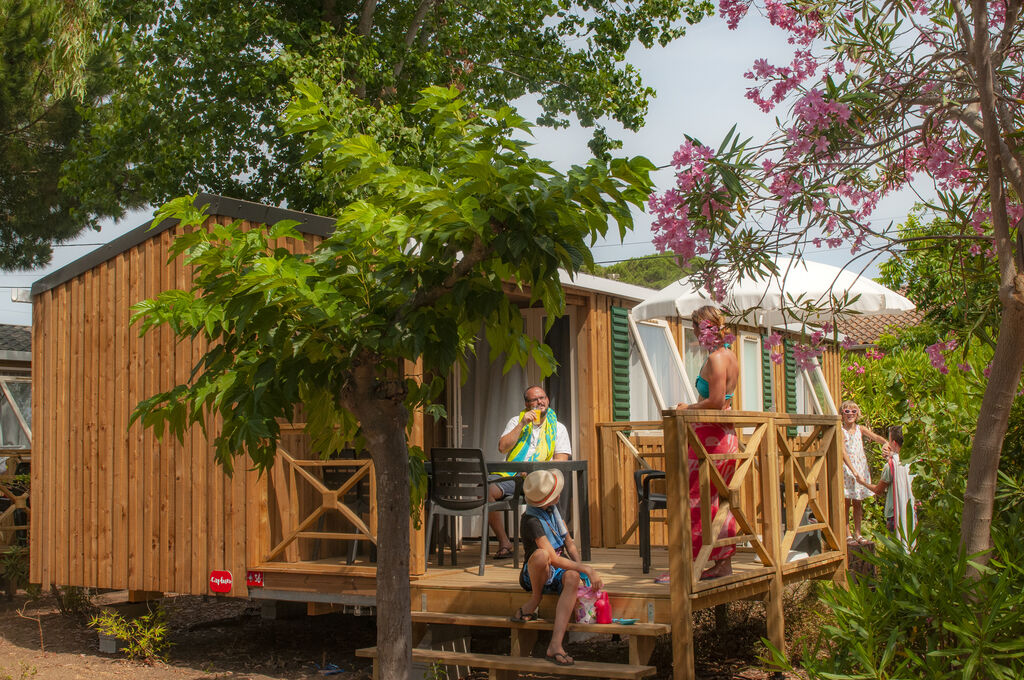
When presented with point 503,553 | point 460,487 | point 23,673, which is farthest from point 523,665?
point 23,673

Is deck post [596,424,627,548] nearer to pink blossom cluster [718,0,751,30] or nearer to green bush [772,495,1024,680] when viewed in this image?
green bush [772,495,1024,680]

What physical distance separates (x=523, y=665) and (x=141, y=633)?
3.51 meters

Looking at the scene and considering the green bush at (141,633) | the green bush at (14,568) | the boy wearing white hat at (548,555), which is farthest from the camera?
the green bush at (14,568)

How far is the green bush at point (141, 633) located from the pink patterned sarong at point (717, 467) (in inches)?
149

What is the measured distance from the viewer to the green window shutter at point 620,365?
31.1ft

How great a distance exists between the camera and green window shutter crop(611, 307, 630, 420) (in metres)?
9.48

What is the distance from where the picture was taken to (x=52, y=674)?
7332mm

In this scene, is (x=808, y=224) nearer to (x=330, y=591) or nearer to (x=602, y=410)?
(x=330, y=591)

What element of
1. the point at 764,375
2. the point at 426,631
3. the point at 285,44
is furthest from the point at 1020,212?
the point at 285,44

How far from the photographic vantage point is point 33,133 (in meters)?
16.1

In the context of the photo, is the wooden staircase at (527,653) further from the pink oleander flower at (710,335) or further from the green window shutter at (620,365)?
the green window shutter at (620,365)

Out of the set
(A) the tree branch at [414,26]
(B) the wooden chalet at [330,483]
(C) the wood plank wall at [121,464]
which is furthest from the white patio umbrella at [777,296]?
(A) the tree branch at [414,26]

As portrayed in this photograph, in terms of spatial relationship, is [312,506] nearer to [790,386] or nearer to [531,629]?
[531,629]

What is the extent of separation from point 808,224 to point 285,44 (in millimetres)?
12508
